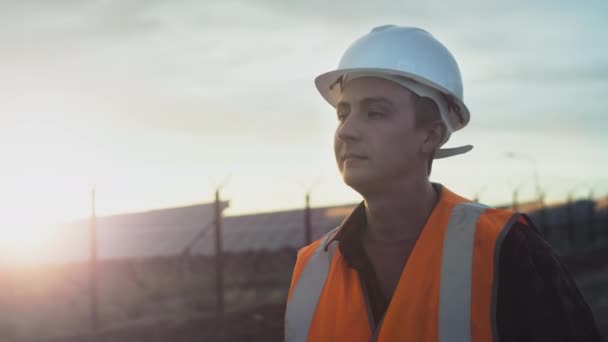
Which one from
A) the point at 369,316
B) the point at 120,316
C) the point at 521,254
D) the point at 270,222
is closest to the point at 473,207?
the point at 521,254

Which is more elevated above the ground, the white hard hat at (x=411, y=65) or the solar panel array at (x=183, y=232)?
the white hard hat at (x=411, y=65)

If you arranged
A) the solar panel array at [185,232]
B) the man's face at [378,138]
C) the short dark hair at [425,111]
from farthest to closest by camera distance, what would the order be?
the solar panel array at [185,232] → the short dark hair at [425,111] → the man's face at [378,138]

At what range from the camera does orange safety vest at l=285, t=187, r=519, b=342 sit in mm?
2516

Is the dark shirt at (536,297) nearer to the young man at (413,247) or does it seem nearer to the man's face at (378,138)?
the young man at (413,247)

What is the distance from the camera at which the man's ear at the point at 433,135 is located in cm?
292

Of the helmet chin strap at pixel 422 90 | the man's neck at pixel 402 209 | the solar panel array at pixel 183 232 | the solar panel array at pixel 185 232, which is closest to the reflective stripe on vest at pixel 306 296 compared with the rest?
the man's neck at pixel 402 209

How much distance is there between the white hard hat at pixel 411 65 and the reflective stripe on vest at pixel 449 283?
1.37 ft

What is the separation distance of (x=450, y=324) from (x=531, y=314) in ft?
0.83

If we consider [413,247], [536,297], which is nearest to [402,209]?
[413,247]

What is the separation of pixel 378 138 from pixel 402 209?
0.30m

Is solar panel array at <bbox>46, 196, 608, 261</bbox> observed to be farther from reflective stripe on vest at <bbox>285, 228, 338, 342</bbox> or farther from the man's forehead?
the man's forehead

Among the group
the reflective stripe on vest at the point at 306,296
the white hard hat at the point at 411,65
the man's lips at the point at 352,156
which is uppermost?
the white hard hat at the point at 411,65

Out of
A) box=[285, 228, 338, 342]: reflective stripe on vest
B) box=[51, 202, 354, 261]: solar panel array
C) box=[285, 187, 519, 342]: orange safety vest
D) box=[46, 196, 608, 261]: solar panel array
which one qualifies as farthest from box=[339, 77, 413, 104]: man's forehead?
box=[51, 202, 354, 261]: solar panel array

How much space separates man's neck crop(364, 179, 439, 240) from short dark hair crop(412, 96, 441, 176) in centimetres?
22
